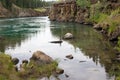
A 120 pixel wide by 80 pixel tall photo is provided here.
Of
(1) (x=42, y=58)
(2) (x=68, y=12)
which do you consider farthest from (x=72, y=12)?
(1) (x=42, y=58)

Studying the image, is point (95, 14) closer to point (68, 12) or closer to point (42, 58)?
point (68, 12)

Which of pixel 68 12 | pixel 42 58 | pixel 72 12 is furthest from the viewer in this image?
pixel 68 12

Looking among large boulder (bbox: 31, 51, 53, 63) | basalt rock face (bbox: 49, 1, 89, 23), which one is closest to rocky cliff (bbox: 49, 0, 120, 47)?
basalt rock face (bbox: 49, 1, 89, 23)

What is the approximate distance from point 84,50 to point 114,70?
15527 mm

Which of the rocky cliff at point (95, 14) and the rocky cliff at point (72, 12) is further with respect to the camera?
the rocky cliff at point (72, 12)

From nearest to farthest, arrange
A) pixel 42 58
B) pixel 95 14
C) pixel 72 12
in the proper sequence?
pixel 42 58 < pixel 95 14 < pixel 72 12

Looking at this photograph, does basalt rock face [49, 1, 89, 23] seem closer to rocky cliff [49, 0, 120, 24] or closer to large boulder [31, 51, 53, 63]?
rocky cliff [49, 0, 120, 24]

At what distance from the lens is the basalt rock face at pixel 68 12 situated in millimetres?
136125

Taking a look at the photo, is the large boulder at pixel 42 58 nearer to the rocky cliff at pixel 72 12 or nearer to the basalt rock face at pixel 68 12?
the rocky cliff at pixel 72 12

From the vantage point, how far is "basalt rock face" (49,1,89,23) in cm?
13612

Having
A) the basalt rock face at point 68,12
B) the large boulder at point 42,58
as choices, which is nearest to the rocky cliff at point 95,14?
the basalt rock face at point 68,12

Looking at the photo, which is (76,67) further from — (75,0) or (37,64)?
(75,0)

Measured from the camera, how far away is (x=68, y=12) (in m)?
154

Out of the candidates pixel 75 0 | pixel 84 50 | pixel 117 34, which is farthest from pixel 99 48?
pixel 75 0
